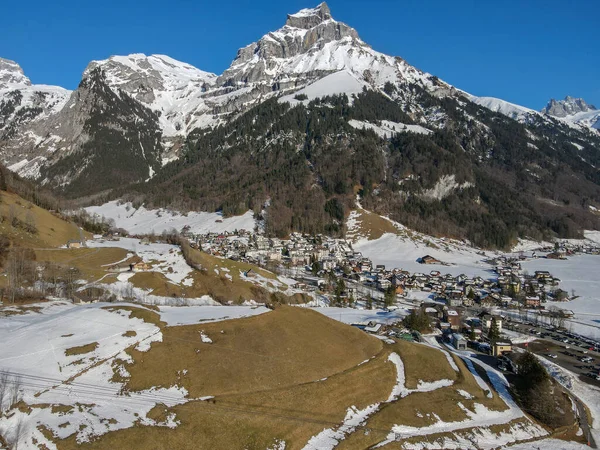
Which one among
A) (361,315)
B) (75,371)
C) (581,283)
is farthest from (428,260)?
(75,371)

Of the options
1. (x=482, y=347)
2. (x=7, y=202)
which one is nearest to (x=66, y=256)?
(x=7, y=202)

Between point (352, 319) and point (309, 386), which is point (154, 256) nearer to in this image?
point (352, 319)

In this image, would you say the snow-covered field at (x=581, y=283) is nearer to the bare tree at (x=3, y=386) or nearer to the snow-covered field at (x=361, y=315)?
the snow-covered field at (x=361, y=315)

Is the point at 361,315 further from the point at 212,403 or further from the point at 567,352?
the point at 212,403

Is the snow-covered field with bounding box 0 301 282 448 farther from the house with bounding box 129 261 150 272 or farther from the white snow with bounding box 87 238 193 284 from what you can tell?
the white snow with bounding box 87 238 193 284

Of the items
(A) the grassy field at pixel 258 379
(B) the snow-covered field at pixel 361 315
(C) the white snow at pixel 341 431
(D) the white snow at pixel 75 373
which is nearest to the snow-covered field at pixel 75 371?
(D) the white snow at pixel 75 373

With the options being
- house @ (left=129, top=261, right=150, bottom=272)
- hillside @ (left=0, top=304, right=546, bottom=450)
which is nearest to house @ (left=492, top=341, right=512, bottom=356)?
hillside @ (left=0, top=304, right=546, bottom=450)
